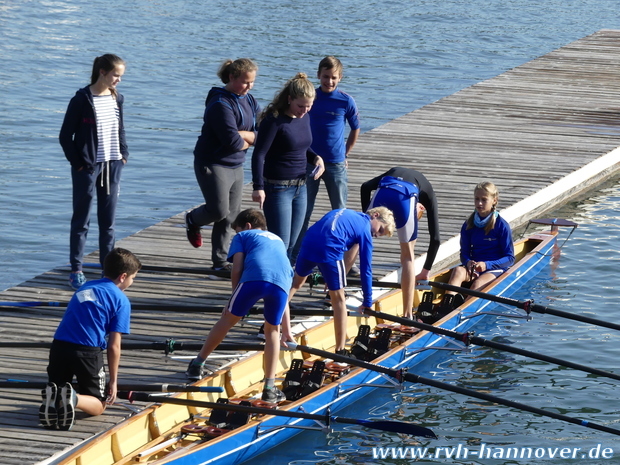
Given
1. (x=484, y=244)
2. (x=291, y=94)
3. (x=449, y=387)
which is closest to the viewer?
(x=449, y=387)

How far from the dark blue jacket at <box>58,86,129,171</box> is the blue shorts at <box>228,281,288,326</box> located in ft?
7.27

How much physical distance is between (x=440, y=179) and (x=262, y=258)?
721 cm

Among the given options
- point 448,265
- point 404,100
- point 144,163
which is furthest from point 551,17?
point 448,265

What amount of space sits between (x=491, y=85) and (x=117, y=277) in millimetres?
14897

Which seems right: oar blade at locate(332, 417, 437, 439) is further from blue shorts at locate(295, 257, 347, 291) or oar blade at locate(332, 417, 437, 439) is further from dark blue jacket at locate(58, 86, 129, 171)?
dark blue jacket at locate(58, 86, 129, 171)

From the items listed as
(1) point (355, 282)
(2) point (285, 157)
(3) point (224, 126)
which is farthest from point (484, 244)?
(3) point (224, 126)

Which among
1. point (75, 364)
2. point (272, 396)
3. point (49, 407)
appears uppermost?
point (75, 364)

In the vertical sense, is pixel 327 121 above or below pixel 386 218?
above

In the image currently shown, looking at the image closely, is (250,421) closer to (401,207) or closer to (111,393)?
(111,393)

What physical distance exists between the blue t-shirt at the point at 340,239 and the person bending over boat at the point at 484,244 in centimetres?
265

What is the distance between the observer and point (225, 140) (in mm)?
9016

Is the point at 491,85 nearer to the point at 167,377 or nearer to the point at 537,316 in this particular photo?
the point at 537,316

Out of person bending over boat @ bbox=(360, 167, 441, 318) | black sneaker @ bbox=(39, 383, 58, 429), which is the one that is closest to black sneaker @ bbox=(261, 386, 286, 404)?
black sneaker @ bbox=(39, 383, 58, 429)

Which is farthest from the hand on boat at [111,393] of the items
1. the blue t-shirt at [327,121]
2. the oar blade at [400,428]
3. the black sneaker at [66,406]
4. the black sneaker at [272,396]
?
the blue t-shirt at [327,121]
